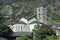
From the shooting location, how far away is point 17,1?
43.9m

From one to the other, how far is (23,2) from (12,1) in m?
2.24

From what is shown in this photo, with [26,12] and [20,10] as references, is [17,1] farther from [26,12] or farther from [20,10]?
[26,12]

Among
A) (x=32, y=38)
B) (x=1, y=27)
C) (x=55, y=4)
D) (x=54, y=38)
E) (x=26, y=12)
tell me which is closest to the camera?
(x=54, y=38)

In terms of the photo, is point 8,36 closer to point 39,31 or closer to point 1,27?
point 1,27

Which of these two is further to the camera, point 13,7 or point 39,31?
point 13,7

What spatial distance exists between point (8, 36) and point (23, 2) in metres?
32.3

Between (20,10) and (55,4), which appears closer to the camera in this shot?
(20,10)

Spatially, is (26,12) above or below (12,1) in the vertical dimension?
below

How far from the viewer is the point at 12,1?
43969 mm

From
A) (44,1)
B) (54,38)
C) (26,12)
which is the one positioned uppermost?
(44,1)

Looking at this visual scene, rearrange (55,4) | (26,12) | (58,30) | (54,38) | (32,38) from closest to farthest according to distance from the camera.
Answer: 1. (54,38)
2. (32,38)
3. (58,30)
4. (26,12)
5. (55,4)

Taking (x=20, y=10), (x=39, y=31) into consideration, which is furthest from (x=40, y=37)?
(x=20, y=10)

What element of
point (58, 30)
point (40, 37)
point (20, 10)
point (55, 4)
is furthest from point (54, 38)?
point (55, 4)

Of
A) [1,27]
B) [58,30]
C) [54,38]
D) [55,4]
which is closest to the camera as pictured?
[54,38]
